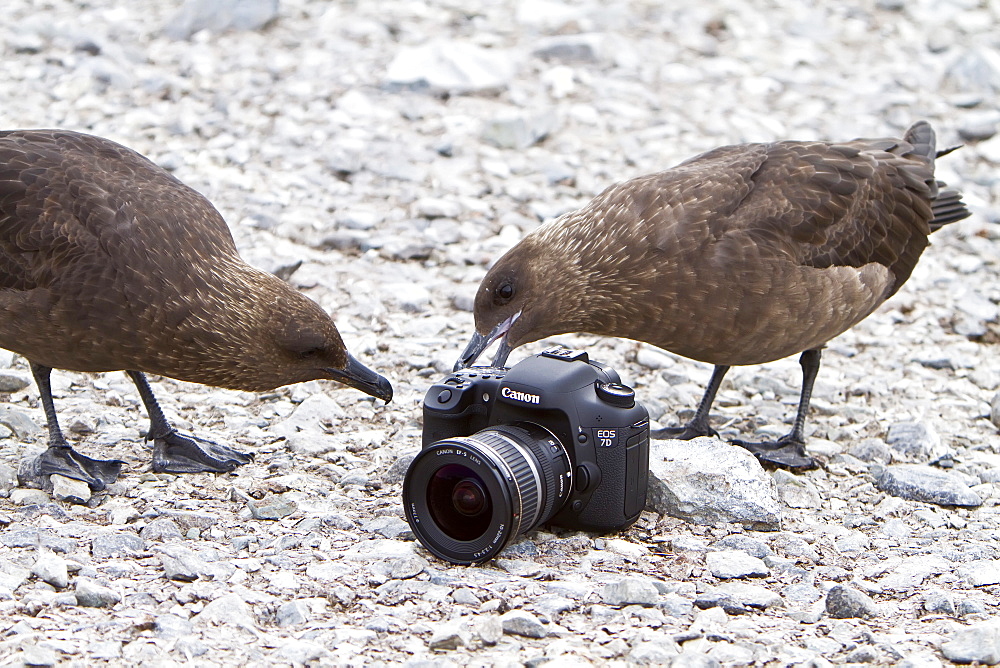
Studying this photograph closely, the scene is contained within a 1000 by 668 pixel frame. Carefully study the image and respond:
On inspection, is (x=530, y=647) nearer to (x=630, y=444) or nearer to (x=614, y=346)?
(x=630, y=444)

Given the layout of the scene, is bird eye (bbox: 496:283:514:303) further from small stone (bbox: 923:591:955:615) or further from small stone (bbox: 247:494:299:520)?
small stone (bbox: 923:591:955:615)

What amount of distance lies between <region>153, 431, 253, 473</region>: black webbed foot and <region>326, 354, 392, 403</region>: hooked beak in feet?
2.16

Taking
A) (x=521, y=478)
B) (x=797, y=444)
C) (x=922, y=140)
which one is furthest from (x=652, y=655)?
(x=922, y=140)

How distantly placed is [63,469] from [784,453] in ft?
10.8

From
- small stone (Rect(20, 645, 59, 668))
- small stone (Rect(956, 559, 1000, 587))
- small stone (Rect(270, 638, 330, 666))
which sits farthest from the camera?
small stone (Rect(956, 559, 1000, 587))

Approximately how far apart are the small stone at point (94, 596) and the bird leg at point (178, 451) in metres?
1.30

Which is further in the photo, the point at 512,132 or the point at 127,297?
the point at 512,132

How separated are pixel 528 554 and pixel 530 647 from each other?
74cm

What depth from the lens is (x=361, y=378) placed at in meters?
5.24

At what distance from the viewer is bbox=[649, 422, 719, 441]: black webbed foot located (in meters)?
6.03

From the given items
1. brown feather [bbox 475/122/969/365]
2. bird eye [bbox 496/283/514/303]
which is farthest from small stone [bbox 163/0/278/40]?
bird eye [bbox 496/283/514/303]

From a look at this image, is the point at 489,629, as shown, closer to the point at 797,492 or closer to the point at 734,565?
the point at 734,565

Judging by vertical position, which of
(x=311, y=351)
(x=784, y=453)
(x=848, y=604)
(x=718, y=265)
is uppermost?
(x=718, y=265)

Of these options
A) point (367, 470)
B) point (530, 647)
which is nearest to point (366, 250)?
point (367, 470)
